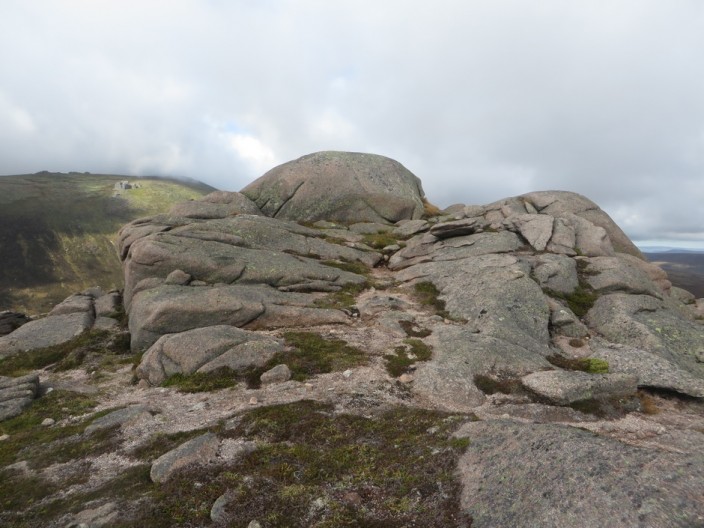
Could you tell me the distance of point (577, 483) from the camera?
27.6 ft

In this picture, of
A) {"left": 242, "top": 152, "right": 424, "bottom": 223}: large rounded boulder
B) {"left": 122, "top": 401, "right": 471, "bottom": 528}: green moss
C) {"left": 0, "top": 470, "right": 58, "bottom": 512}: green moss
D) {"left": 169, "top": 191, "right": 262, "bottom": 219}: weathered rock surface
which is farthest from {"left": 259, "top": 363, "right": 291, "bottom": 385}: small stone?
{"left": 242, "top": 152, "right": 424, "bottom": 223}: large rounded boulder

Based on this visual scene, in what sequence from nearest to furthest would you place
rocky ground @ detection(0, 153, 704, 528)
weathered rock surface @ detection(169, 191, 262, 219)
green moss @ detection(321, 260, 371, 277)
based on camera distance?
rocky ground @ detection(0, 153, 704, 528) < green moss @ detection(321, 260, 371, 277) < weathered rock surface @ detection(169, 191, 262, 219)

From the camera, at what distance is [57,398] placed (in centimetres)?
1778

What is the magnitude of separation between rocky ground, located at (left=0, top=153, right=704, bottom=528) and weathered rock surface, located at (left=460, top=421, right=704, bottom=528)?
5 cm

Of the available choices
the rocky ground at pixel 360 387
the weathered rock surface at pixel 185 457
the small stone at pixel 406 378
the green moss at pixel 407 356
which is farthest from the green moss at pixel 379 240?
the weathered rock surface at pixel 185 457

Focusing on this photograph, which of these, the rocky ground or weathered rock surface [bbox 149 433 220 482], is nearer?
the rocky ground

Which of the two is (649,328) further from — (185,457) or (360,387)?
(185,457)

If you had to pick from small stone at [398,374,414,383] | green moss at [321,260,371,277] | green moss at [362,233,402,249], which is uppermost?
green moss at [362,233,402,249]

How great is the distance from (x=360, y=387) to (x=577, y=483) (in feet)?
30.5

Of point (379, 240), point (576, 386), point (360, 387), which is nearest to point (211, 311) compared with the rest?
point (360, 387)

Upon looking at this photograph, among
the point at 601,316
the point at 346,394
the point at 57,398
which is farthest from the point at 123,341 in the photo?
the point at 601,316

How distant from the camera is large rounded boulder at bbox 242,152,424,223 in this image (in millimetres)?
52844

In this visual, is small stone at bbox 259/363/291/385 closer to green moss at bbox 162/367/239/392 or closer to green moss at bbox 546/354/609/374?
green moss at bbox 162/367/239/392

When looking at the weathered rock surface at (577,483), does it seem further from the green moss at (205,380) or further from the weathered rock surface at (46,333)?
the weathered rock surface at (46,333)
